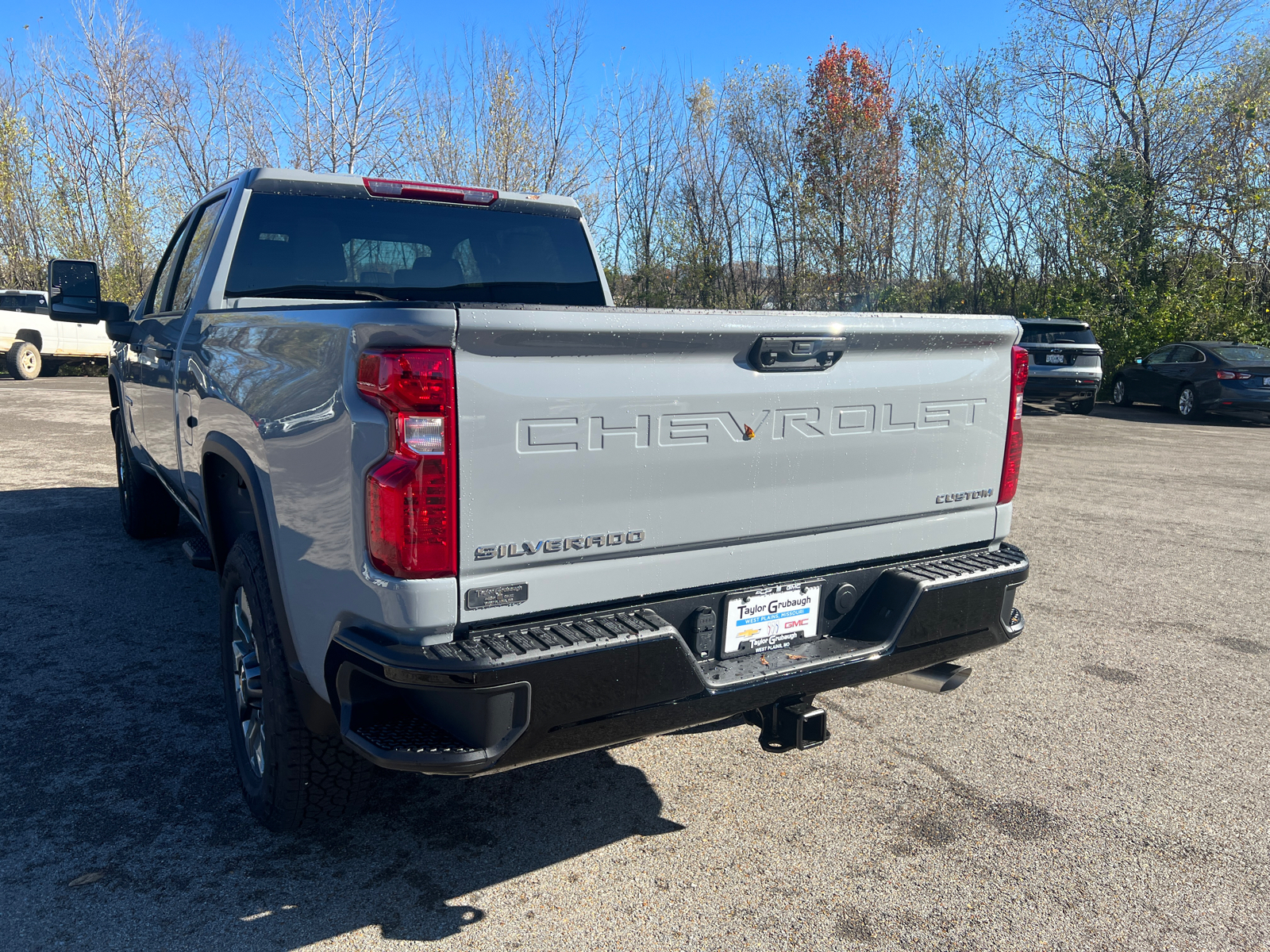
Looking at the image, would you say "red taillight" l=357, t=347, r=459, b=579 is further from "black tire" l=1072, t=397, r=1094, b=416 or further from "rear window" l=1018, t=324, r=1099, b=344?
"black tire" l=1072, t=397, r=1094, b=416

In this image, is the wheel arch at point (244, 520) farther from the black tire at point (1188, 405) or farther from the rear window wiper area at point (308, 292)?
the black tire at point (1188, 405)

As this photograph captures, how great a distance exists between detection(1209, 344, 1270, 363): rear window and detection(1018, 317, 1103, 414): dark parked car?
208 cm

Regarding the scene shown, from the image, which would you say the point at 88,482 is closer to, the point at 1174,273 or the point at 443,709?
the point at 443,709

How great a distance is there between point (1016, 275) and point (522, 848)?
2893 centimetres

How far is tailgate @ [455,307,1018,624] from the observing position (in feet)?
7.04

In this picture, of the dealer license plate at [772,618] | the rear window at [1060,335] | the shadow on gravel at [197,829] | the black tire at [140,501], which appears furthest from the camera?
the rear window at [1060,335]

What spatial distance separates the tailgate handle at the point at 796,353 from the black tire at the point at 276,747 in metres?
1.55

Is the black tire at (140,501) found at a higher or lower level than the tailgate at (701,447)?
lower

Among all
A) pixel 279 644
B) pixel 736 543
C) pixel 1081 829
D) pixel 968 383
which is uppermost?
pixel 968 383

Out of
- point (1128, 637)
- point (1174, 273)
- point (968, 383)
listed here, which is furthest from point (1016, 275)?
point (968, 383)

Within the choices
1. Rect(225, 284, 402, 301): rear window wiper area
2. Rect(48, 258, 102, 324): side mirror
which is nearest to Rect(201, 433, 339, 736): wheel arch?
Rect(225, 284, 402, 301): rear window wiper area

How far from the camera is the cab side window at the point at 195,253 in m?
4.13

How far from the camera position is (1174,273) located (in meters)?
22.2

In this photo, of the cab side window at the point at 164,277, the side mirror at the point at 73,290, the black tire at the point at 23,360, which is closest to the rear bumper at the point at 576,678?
the cab side window at the point at 164,277
